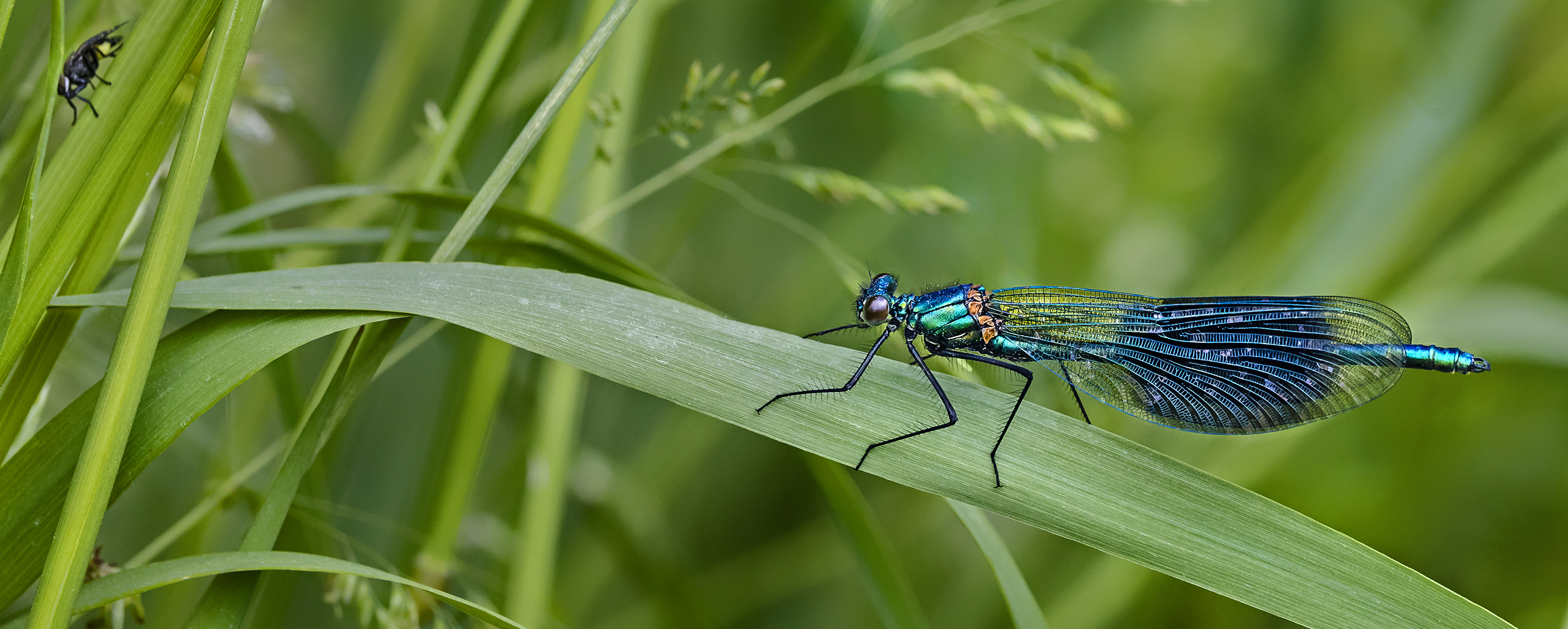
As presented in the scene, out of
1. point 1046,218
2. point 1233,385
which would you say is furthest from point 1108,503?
point 1046,218

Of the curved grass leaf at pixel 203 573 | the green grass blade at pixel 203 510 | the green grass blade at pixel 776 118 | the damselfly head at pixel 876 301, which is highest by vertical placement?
the green grass blade at pixel 776 118

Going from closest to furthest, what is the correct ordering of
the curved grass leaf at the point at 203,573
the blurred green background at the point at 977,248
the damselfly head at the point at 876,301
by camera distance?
the curved grass leaf at the point at 203,573, the damselfly head at the point at 876,301, the blurred green background at the point at 977,248

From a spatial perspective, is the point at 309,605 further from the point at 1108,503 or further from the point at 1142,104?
the point at 1142,104

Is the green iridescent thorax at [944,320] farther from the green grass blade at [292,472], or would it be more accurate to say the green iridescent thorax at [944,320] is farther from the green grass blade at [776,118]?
the green grass blade at [292,472]

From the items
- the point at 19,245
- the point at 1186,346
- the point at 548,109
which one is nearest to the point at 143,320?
the point at 19,245

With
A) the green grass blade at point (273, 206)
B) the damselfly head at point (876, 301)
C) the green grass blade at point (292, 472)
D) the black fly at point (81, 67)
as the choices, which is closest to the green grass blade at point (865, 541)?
the damselfly head at point (876, 301)

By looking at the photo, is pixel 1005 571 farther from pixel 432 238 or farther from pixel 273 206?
pixel 273 206
